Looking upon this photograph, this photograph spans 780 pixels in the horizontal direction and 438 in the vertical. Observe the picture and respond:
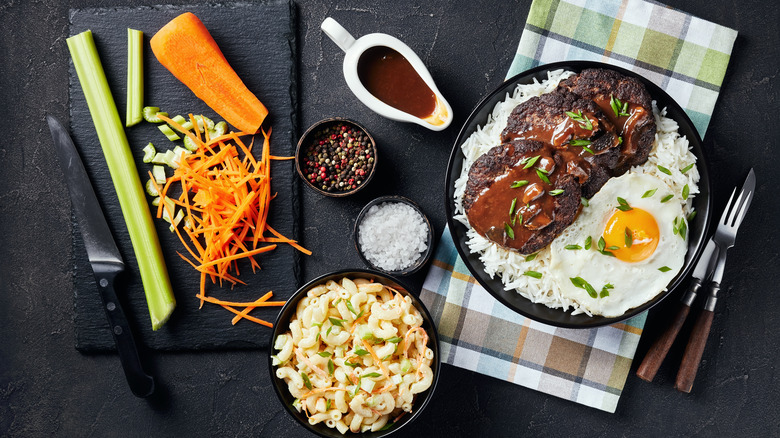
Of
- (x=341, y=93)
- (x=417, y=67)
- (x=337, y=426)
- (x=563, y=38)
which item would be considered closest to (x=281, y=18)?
(x=341, y=93)

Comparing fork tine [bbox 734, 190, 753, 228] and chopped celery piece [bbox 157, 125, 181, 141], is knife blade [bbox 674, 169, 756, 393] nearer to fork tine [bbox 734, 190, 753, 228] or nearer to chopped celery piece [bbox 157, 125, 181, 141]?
fork tine [bbox 734, 190, 753, 228]

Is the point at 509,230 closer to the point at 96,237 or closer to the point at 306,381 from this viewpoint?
the point at 306,381

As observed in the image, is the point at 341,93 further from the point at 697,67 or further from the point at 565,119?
the point at 697,67

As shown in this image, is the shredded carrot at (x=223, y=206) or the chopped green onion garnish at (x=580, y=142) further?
the shredded carrot at (x=223, y=206)

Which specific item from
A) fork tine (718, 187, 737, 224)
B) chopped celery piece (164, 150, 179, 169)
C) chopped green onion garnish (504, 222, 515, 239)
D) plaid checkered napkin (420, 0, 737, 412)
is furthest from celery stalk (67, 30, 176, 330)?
fork tine (718, 187, 737, 224)

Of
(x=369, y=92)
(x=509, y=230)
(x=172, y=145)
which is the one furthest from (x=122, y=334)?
(x=509, y=230)

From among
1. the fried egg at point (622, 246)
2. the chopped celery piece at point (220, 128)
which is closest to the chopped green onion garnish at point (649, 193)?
the fried egg at point (622, 246)

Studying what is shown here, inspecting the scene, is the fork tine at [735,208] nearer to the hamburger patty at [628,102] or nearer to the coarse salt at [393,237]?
the hamburger patty at [628,102]
